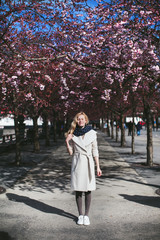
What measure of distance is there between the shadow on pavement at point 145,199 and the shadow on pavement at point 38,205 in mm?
1835

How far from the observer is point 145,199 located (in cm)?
721

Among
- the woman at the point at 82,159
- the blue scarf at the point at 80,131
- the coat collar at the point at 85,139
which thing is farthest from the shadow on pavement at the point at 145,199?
the blue scarf at the point at 80,131

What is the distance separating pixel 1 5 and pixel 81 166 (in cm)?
480

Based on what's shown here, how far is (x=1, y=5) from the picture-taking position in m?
7.74

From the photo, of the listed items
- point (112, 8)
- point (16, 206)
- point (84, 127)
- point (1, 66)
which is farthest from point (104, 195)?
point (1, 66)

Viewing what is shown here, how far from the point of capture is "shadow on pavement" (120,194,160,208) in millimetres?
6785

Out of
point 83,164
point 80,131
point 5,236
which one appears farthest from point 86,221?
point 80,131

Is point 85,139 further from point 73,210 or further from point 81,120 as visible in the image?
point 73,210

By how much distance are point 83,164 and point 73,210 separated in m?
1.45

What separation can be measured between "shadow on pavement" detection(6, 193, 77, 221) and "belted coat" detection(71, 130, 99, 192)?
803 millimetres

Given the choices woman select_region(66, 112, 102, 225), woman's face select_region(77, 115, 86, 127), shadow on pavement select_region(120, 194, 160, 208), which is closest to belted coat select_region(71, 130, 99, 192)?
woman select_region(66, 112, 102, 225)

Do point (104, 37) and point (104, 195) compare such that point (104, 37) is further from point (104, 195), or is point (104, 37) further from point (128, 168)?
point (128, 168)

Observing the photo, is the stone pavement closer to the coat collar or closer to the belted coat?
the belted coat

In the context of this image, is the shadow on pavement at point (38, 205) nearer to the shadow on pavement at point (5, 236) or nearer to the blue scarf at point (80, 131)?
the shadow on pavement at point (5, 236)
